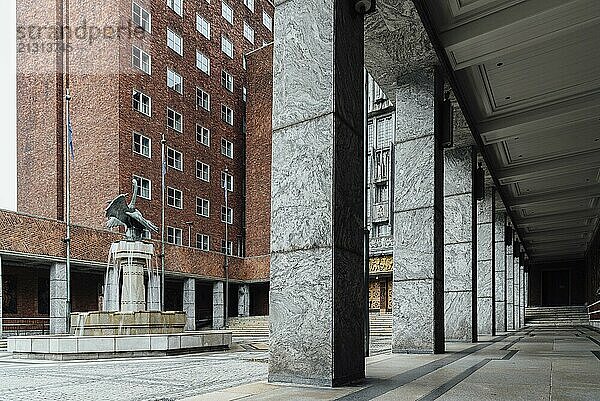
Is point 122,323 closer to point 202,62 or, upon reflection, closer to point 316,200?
point 316,200

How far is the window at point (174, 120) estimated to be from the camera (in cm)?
3888

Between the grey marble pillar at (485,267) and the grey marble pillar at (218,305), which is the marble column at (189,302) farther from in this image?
the grey marble pillar at (485,267)

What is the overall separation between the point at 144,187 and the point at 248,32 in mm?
19111

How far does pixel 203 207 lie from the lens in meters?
42.4

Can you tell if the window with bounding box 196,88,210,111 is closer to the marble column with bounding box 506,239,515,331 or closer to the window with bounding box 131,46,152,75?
the window with bounding box 131,46,152,75

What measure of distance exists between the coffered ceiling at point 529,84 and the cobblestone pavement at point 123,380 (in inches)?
258

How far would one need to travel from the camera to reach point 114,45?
34875 millimetres

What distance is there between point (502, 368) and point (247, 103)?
40.3 m

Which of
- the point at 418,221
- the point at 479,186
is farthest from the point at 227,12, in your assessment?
the point at 418,221

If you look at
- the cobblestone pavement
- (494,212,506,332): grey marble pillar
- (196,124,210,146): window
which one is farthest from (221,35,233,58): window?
Result: the cobblestone pavement

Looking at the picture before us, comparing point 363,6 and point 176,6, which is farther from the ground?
point 176,6

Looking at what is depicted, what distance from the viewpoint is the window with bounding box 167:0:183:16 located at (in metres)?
39.5

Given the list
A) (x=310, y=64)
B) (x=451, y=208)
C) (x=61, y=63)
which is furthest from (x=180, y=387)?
(x=61, y=63)

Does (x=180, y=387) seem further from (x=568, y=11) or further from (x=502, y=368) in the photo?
(x=568, y=11)
